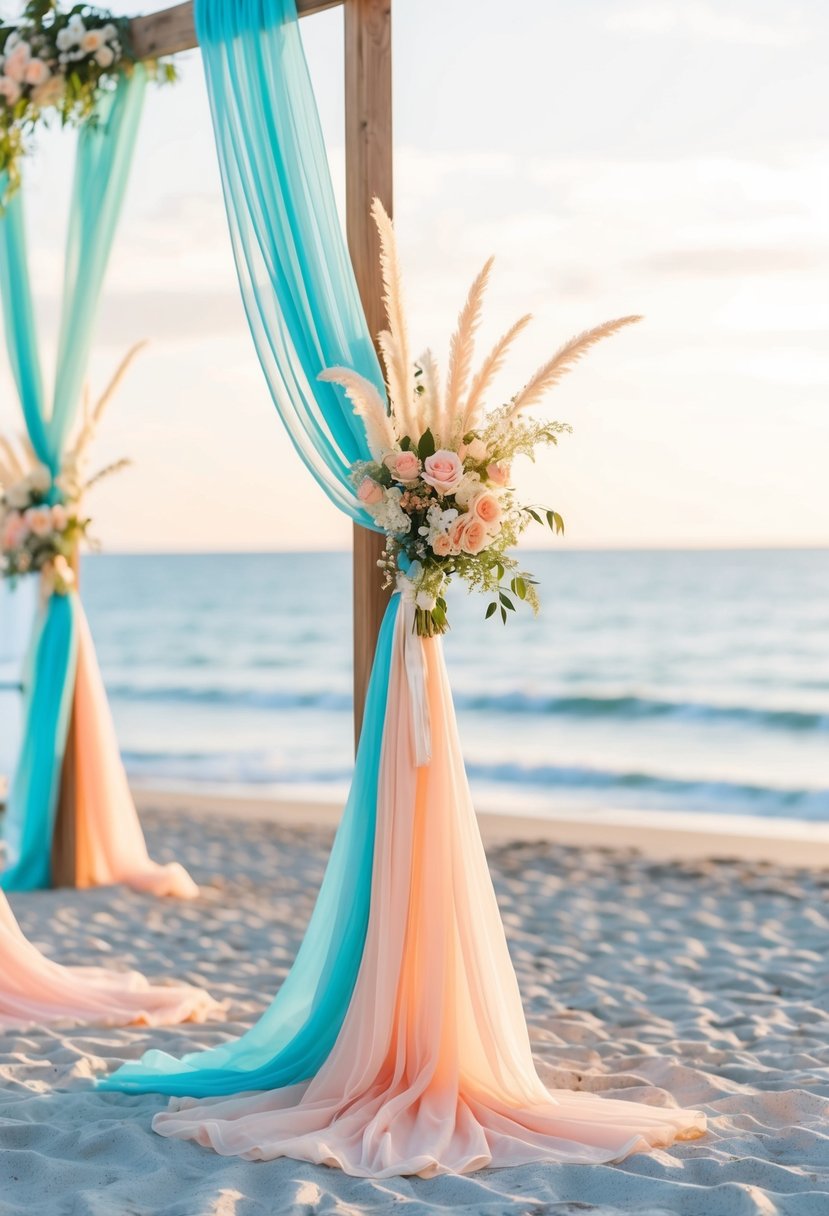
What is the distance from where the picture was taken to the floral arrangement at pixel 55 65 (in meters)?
4.59

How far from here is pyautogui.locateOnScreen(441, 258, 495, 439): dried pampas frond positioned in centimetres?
288

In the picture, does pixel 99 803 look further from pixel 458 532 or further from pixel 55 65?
pixel 458 532

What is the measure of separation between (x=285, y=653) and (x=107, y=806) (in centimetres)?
Answer: 1583

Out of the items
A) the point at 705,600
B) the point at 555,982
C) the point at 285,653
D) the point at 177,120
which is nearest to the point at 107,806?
the point at 555,982

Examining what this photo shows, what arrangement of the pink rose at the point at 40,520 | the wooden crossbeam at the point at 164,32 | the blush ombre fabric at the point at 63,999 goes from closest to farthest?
the blush ombre fabric at the point at 63,999 < the wooden crossbeam at the point at 164,32 < the pink rose at the point at 40,520

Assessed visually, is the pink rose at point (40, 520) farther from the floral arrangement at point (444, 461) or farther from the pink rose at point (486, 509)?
the pink rose at point (486, 509)

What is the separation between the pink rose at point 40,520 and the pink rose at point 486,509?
3.00m

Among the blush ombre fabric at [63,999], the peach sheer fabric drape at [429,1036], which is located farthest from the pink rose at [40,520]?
the peach sheer fabric drape at [429,1036]

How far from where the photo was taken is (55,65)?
466 cm

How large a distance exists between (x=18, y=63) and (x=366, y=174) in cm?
199

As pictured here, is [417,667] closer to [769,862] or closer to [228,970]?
[228,970]

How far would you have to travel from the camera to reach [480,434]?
2.99 meters

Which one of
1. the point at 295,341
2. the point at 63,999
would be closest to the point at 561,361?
the point at 295,341

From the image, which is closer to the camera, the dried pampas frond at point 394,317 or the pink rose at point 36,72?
the dried pampas frond at point 394,317
